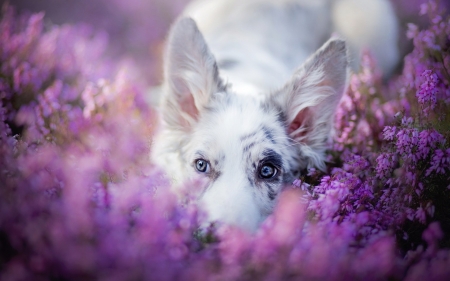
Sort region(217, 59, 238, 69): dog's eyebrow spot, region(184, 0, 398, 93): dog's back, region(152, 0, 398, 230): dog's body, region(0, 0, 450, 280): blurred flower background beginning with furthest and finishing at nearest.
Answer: region(184, 0, 398, 93): dog's back < region(217, 59, 238, 69): dog's eyebrow spot < region(152, 0, 398, 230): dog's body < region(0, 0, 450, 280): blurred flower background

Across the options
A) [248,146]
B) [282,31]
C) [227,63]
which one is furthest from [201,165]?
[282,31]

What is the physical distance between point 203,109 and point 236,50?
152 cm

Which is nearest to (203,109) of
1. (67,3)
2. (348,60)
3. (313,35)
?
(348,60)

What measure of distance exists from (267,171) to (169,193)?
100cm

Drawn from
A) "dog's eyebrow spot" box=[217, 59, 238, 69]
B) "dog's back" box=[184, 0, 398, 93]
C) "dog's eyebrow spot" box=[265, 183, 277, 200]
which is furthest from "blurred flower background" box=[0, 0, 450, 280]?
"dog's back" box=[184, 0, 398, 93]

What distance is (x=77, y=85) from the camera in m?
3.45

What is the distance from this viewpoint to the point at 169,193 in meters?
1.42

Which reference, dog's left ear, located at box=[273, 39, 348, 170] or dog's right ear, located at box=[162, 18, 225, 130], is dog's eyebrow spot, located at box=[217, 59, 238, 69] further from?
dog's left ear, located at box=[273, 39, 348, 170]

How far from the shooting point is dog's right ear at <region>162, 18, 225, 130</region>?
247 centimetres

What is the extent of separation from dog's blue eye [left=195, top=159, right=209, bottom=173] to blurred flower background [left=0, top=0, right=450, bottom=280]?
315 millimetres

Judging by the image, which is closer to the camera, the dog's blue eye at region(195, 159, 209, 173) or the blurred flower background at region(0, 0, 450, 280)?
the blurred flower background at region(0, 0, 450, 280)

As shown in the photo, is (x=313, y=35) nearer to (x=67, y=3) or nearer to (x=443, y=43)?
(x=443, y=43)

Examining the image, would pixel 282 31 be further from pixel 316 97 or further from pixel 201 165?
pixel 201 165

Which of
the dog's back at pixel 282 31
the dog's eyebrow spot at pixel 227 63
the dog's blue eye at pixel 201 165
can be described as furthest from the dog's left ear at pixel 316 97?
the dog's eyebrow spot at pixel 227 63
